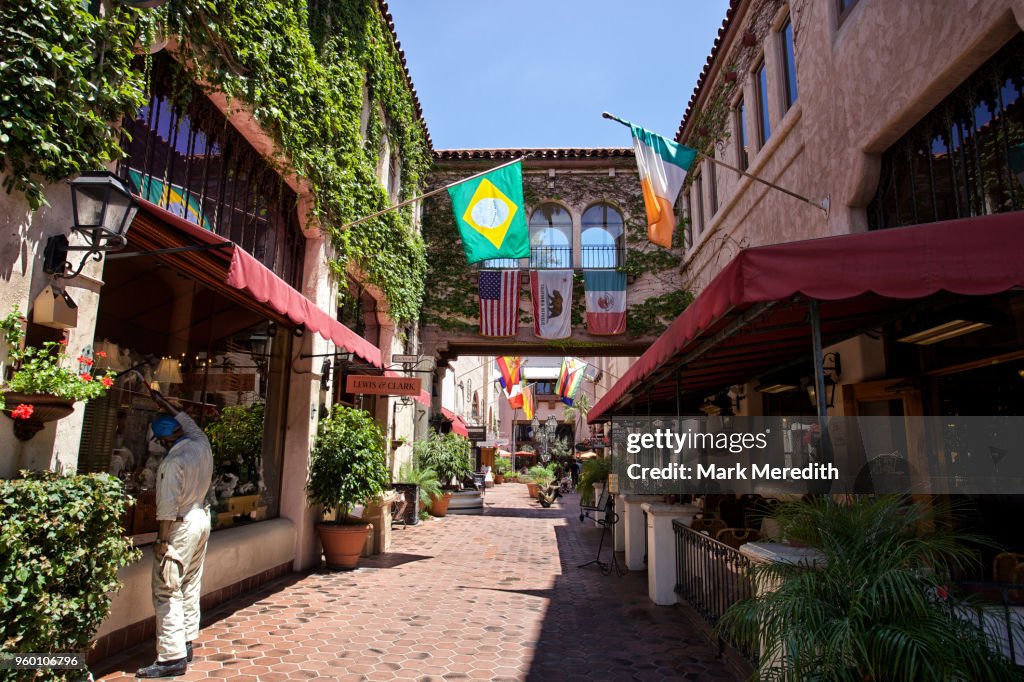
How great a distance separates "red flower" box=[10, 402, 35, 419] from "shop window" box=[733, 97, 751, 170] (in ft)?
40.7

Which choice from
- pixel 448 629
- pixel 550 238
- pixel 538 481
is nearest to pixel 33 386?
pixel 448 629

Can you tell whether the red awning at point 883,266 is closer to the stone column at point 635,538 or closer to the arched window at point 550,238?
the stone column at point 635,538

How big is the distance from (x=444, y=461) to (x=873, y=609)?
15424 mm

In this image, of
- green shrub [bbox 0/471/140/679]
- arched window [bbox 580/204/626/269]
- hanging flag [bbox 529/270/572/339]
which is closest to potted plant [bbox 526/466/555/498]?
hanging flag [bbox 529/270/572/339]

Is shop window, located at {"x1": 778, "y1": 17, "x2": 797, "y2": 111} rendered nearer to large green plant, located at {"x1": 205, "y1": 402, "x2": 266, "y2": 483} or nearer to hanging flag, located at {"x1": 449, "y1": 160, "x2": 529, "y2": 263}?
hanging flag, located at {"x1": 449, "y1": 160, "x2": 529, "y2": 263}

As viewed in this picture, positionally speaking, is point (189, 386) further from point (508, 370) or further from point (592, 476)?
point (508, 370)

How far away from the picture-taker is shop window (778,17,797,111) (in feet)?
34.8

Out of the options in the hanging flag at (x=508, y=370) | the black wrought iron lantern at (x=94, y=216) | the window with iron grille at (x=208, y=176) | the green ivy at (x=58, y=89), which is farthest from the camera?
Result: the hanging flag at (x=508, y=370)

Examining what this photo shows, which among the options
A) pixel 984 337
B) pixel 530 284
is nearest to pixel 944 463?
pixel 984 337

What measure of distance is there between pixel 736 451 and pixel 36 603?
1216 centimetres

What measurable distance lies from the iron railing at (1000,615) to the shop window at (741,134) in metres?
10.7

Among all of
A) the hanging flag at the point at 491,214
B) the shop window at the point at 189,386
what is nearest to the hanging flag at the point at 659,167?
the hanging flag at the point at 491,214

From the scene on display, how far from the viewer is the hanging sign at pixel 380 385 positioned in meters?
9.70

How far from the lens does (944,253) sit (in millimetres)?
3305
